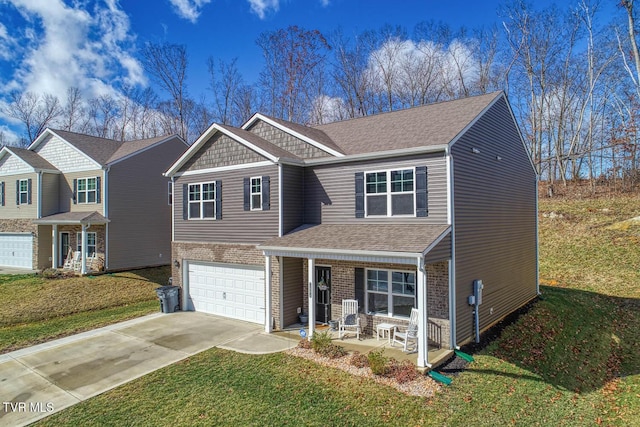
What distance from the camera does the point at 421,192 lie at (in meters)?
10.8

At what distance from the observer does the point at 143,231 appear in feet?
73.6

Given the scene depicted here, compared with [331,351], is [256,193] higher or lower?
higher

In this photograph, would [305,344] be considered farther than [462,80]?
No

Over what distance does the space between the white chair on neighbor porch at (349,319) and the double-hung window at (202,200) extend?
20.2 ft

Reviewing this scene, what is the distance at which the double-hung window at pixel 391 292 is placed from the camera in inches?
427

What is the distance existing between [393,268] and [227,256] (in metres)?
6.24

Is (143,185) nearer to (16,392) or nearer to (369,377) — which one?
(16,392)

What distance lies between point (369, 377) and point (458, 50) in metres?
29.7

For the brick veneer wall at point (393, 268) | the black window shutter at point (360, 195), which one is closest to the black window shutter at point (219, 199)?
the brick veneer wall at point (393, 268)

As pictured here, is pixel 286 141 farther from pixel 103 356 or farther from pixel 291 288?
pixel 103 356

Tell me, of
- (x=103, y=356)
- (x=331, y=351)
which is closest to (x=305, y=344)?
(x=331, y=351)

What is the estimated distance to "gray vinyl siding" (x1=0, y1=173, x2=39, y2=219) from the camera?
2267cm

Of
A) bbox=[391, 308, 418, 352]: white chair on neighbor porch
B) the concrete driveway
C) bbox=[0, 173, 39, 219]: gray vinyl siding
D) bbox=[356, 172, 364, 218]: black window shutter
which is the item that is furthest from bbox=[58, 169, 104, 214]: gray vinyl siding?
bbox=[391, 308, 418, 352]: white chair on neighbor porch

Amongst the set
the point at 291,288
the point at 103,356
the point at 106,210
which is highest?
the point at 106,210
